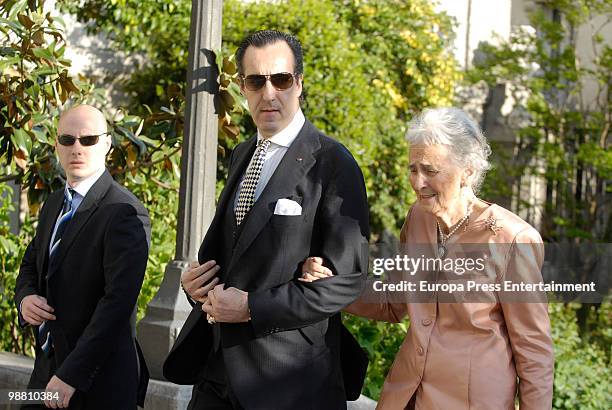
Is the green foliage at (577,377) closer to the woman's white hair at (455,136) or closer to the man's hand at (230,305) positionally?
the woman's white hair at (455,136)

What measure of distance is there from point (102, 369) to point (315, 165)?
1248 millimetres

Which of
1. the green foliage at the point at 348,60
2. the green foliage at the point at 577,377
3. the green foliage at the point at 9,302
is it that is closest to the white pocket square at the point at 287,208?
the green foliage at the point at 577,377

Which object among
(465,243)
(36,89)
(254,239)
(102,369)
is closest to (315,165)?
(254,239)

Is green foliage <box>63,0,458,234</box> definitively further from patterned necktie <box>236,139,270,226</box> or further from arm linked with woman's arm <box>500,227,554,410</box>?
arm linked with woman's arm <box>500,227,554,410</box>

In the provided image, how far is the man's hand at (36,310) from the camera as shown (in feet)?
12.9

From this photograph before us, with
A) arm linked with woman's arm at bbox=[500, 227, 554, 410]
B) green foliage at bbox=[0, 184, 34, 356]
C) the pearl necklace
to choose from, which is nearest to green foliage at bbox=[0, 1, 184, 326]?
green foliage at bbox=[0, 184, 34, 356]

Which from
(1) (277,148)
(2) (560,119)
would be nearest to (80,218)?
(1) (277,148)

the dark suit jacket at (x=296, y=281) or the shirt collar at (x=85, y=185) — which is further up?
the shirt collar at (x=85, y=185)

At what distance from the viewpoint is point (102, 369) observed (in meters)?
3.92

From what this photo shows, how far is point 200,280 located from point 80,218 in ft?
2.83

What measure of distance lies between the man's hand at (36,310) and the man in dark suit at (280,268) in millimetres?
706

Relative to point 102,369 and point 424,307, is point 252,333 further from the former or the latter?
point 102,369

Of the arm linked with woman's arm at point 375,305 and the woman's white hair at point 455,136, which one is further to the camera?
the arm linked with woman's arm at point 375,305

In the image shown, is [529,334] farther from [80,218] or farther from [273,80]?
[80,218]
